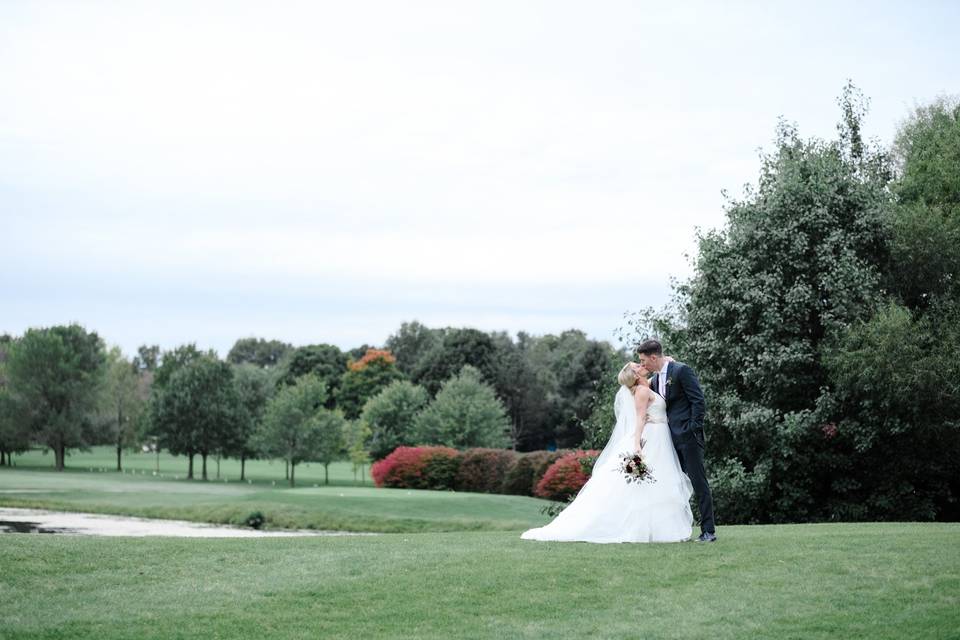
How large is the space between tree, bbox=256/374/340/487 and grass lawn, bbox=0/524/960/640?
59.6 meters

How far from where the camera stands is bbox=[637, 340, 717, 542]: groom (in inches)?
552

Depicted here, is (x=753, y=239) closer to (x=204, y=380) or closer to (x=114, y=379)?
(x=204, y=380)

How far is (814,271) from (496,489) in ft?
115

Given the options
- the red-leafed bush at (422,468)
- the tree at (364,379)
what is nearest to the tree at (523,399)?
the tree at (364,379)

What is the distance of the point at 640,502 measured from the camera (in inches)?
555

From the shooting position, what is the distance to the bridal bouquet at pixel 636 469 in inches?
552

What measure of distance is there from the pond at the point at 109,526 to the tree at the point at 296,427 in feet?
76.5

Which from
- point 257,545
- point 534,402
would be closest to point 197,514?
point 257,545

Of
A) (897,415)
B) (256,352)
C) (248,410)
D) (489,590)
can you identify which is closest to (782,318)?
(897,415)

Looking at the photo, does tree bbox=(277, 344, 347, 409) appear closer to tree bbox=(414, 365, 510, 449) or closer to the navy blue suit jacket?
tree bbox=(414, 365, 510, 449)

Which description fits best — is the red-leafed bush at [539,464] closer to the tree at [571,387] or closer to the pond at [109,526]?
the pond at [109,526]

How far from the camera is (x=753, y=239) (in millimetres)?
31344

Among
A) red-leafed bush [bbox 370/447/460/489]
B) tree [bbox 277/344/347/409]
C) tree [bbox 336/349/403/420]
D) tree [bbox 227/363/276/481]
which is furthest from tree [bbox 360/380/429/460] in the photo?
tree [bbox 277/344/347/409]

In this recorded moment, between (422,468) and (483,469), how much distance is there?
166 inches
